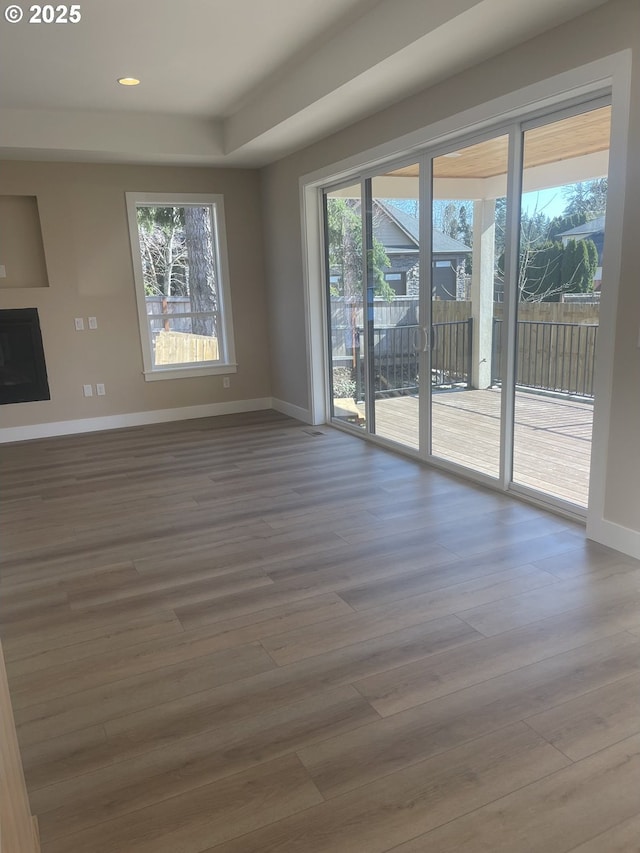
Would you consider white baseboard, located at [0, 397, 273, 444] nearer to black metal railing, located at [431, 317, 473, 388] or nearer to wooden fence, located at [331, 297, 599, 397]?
wooden fence, located at [331, 297, 599, 397]

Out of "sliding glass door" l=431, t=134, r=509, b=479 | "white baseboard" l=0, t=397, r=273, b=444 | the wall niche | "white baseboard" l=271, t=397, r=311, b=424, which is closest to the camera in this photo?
"sliding glass door" l=431, t=134, r=509, b=479

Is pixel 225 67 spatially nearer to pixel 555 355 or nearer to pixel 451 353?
pixel 451 353

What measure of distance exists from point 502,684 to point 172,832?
3.92 feet

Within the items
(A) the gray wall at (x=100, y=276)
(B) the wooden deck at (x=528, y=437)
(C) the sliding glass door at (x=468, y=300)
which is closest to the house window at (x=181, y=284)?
(A) the gray wall at (x=100, y=276)

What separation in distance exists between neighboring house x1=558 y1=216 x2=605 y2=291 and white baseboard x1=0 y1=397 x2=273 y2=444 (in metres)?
4.59

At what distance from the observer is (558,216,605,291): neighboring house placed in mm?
3223

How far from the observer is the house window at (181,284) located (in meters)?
6.55

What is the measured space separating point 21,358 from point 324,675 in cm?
516

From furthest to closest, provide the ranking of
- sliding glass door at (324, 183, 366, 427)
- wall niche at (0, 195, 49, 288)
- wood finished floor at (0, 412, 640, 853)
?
1. wall niche at (0, 195, 49, 288)
2. sliding glass door at (324, 183, 366, 427)
3. wood finished floor at (0, 412, 640, 853)

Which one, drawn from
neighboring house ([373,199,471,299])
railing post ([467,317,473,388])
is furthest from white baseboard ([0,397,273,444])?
railing post ([467,317,473,388])

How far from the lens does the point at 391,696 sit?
2139 mm

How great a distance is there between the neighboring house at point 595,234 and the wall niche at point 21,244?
502 centimetres

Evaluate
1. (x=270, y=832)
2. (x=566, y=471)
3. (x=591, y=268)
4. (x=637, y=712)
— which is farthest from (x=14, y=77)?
(x=637, y=712)

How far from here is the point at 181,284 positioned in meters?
6.80
